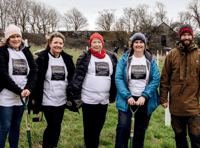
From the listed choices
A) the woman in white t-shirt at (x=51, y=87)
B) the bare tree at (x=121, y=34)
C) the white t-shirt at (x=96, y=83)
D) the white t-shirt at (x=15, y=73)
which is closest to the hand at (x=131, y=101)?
the white t-shirt at (x=96, y=83)

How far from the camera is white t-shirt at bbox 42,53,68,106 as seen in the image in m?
3.43

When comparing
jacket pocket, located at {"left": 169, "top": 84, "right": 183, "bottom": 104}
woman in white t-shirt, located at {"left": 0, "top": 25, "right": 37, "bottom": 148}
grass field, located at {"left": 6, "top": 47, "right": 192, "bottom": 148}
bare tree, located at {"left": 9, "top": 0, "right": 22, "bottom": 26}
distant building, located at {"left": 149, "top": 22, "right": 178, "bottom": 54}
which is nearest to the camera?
woman in white t-shirt, located at {"left": 0, "top": 25, "right": 37, "bottom": 148}

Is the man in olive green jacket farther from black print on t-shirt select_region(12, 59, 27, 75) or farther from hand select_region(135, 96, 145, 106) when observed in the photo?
black print on t-shirt select_region(12, 59, 27, 75)

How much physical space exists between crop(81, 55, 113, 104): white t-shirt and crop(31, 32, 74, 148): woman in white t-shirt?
395 millimetres

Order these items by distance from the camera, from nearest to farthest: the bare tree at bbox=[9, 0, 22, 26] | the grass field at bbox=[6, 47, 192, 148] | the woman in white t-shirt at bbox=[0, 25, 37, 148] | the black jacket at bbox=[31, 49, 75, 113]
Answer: the woman in white t-shirt at bbox=[0, 25, 37, 148], the black jacket at bbox=[31, 49, 75, 113], the grass field at bbox=[6, 47, 192, 148], the bare tree at bbox=[9, 0, 22, 26]

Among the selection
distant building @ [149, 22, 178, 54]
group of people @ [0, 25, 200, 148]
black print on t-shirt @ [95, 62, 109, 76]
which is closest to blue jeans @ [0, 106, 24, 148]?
group of people @ [0, 25, 200, 148]

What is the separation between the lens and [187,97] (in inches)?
124

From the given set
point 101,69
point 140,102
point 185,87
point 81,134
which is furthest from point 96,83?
point 81,134

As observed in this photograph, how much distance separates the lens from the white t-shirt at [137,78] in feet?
10.7

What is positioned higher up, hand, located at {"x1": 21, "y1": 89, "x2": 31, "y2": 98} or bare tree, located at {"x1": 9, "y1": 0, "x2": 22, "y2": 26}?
bare tree, located at {"x1": 9, "y1": 0, "x2": 22, "y2": 26}

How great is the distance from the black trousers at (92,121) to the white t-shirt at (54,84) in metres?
0.49

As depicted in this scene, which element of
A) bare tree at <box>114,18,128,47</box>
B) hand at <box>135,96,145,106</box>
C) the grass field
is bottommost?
the grass field

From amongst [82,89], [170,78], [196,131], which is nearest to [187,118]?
[196,131]

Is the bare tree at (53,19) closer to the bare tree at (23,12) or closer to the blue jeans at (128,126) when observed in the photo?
the bare tree at (23,12)
